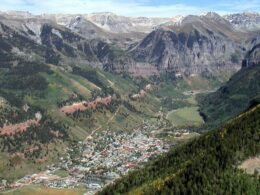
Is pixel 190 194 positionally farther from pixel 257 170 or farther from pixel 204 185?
pixel 257 170

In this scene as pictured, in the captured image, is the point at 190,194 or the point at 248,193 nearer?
the point at 248,193

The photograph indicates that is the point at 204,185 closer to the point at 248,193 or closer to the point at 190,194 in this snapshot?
the point at 190,194

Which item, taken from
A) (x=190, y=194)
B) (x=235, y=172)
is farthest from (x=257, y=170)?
(x=190, y=194)

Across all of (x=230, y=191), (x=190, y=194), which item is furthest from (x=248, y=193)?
(x=190, y=194)

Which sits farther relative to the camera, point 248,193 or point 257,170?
point 257,170

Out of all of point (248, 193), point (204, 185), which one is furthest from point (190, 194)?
point (248, 193)

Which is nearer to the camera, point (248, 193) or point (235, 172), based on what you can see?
point (248, 193)
